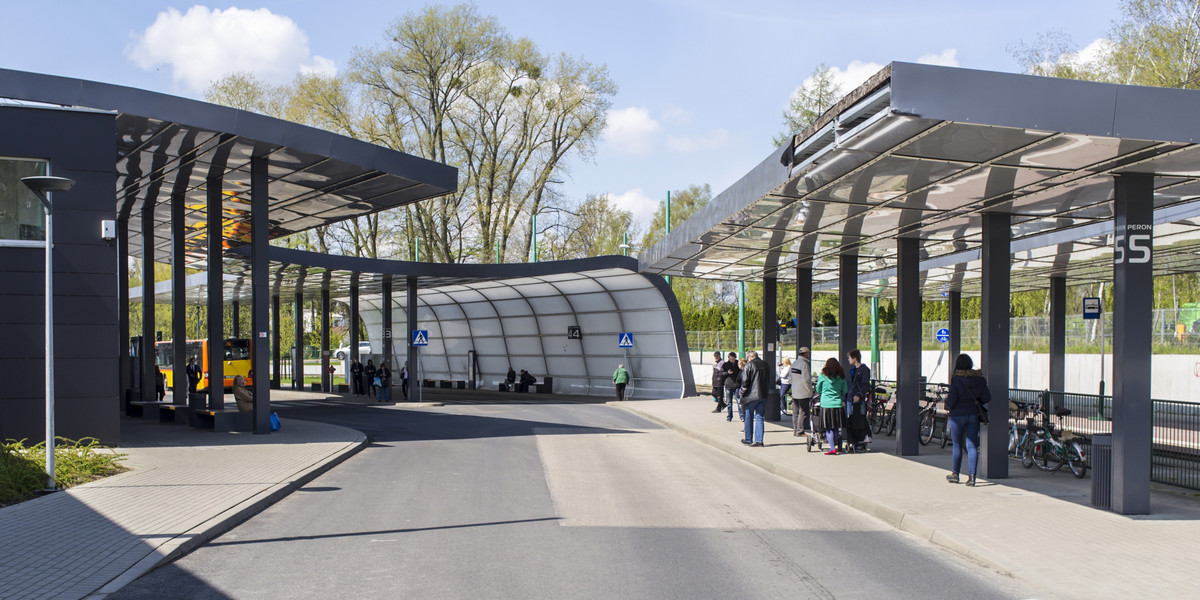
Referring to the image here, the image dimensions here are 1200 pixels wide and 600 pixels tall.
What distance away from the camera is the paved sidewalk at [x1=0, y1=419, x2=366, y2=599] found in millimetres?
6941

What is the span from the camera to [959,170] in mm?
10023

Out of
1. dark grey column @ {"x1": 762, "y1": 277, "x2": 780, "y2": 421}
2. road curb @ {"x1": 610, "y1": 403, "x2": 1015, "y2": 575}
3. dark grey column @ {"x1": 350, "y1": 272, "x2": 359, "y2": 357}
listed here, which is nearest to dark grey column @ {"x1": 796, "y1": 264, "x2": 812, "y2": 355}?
dark grey column @ {"x1": 762, "y1": 277, "x2": 780, "y2": 421}

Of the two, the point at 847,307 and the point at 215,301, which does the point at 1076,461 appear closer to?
the point at 847,307

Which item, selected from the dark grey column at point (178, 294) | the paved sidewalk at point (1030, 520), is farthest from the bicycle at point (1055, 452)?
the dark grey column at point (178, 294)

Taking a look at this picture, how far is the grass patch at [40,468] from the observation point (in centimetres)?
1048

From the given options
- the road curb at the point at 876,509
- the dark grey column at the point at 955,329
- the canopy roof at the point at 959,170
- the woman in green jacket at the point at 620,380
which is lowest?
the woman in green jacket at the point at 620,380

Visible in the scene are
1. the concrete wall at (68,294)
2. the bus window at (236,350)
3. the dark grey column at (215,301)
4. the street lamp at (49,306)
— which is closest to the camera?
the street lamp at (49,306)

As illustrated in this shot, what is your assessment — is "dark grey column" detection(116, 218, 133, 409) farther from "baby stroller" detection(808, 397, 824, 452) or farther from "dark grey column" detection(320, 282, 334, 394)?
"baby stroller" detection(808, 397, 824, 452)

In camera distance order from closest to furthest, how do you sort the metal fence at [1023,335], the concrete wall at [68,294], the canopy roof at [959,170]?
the canopy roof at [959,170], the concrete wall at [68,294], the metal fence at [1023,335]

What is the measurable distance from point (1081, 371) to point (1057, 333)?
1009 cm

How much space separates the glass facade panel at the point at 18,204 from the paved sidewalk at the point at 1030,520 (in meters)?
12.6

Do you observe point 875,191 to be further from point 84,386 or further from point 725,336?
point 725,336

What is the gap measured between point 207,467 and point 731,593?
9515 mm

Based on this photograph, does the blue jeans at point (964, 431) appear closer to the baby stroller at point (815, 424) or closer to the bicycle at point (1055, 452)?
the bicycle at point (1055, 452)
